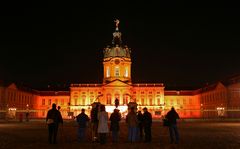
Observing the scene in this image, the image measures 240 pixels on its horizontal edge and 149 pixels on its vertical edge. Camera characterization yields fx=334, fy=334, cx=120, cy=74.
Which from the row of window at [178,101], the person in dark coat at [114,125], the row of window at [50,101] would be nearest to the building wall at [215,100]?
the row of window at [178,101]

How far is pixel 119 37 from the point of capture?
115062 mm

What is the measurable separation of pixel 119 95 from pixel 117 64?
10184mm

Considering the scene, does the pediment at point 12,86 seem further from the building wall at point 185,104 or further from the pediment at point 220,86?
the pediment at point 220,86

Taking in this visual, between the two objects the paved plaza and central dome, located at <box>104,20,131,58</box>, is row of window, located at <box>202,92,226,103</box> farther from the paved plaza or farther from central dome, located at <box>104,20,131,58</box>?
the paved plaza

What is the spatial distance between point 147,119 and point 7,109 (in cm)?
7190

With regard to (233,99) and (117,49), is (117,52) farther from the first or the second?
Result: (233,99)

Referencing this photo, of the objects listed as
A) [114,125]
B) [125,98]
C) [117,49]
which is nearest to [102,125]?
[114,125]

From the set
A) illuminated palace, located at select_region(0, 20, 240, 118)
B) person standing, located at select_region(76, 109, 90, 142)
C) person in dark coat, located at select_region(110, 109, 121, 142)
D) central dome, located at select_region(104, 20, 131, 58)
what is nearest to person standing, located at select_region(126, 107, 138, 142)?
person in dark coat, located at select_region(110, 109, 121, 142)

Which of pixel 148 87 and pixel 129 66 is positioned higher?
pixel 129 66

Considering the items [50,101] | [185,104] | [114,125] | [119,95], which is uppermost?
[119,95]

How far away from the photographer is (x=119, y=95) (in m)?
106

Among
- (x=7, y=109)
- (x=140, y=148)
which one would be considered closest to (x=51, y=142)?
(x=140, y=148)

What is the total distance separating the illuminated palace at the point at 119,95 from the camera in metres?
103

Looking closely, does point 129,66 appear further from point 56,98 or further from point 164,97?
point 56,98
